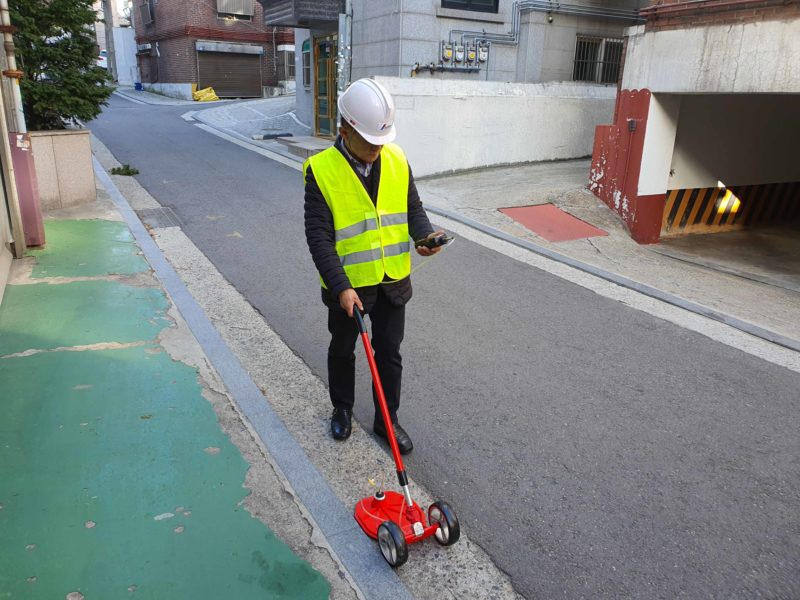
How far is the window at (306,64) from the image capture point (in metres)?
18.5

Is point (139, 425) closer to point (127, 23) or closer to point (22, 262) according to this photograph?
point (22, 262)

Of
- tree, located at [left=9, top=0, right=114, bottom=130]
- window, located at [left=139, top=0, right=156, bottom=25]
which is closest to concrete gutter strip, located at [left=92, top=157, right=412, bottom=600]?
tree, located at [left=9, top=0, right=114, bottom=130]

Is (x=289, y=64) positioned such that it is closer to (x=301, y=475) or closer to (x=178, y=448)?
(x=178, y=448)

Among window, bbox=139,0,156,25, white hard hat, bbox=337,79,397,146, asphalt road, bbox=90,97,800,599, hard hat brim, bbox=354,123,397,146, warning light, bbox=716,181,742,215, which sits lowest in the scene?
asphalt road, bbox=90,97,800,599

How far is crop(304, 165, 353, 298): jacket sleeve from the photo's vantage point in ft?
10.7

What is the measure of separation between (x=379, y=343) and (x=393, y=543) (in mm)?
1175

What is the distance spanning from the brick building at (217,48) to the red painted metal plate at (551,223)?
26.5 m

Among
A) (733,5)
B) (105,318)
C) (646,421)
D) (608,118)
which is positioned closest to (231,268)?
(105,318)

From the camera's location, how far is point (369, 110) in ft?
10.1

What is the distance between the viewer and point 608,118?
14828 millimetres

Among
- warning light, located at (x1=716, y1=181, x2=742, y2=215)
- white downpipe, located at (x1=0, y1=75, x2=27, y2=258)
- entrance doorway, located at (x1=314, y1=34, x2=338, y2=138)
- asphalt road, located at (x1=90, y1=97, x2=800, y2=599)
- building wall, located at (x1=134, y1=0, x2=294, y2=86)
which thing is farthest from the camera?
building wall, located at (x1=134, y1=0, x2=294, y2=86)

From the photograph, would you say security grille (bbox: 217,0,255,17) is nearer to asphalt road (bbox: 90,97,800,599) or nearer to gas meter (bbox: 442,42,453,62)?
gas meter (bbox: 442,42,453,62)

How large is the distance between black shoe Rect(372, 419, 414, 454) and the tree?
300 inches

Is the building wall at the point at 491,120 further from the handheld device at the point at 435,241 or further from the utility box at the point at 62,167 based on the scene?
the handheld device at the point at 435,241
